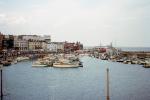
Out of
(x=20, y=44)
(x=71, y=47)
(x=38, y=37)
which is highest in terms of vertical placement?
(x=38, y=37)

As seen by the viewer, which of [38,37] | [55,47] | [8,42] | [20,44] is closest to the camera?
[8,42]

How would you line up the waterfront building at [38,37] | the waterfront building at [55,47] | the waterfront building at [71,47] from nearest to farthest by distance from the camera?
the waterfront building at [55,47] → the waterfront building at [38,37] → the waterfront building at [71,47]

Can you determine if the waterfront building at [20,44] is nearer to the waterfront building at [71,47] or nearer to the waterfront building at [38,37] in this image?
the waterfront building at [38,37]

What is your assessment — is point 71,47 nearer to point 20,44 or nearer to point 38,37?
point 38,37

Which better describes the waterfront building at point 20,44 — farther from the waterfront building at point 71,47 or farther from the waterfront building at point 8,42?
the waterfront building at point 71,47

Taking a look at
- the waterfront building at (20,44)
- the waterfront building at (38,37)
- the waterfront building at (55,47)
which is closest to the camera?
the waterfront building at (20,44)

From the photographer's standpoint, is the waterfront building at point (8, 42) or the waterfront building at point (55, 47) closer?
the waterfront building at point (8, 42)

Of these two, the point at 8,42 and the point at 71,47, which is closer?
the point at 8,42

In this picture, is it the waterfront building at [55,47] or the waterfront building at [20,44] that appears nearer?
the waterfront building at [20,44]

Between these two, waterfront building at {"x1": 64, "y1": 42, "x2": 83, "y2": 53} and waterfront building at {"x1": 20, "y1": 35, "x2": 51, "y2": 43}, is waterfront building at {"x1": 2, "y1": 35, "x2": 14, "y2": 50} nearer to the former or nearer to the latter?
waterfront building at {"x1": 20, "y1": 35, "x2": 51, "y2": 43}

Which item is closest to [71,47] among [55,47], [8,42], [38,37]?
[55,47]

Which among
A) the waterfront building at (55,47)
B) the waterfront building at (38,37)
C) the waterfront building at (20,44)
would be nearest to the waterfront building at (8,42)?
the waterfront building at (20,44)

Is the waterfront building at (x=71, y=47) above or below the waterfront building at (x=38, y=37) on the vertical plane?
below

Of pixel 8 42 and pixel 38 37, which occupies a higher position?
pixel 38 37
